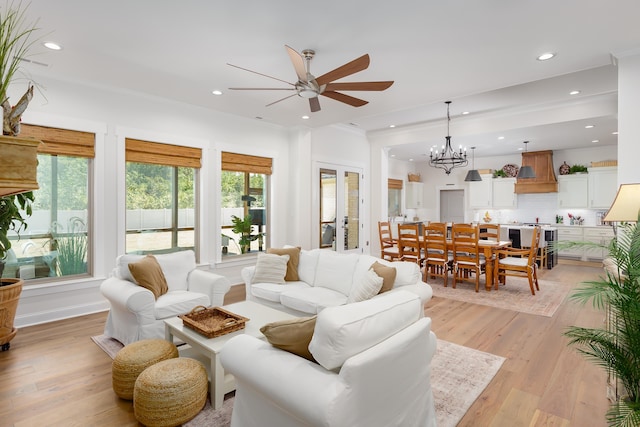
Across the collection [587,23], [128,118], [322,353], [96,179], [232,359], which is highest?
[587,23]

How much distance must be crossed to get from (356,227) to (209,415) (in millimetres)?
5907

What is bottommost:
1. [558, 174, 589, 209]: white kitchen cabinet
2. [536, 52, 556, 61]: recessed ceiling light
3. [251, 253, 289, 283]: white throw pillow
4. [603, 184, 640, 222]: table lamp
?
[251, 253, 289, 283]: white throw pillow

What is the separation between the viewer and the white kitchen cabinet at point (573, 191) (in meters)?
8.32

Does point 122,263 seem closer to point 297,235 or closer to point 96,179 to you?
point 96,179

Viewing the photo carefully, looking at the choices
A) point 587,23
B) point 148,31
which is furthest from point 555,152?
point 148,31

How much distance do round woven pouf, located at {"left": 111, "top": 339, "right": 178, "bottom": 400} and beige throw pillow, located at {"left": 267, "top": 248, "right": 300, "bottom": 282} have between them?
1.90 meters

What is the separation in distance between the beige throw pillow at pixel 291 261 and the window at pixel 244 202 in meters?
1.81

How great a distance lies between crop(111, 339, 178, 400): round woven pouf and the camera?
7.72ft

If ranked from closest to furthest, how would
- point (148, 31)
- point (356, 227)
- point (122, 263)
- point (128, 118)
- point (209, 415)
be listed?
point (209, 415) < point (148, 31) < point (122, 263) < point (128, 118) < point (356, 227)

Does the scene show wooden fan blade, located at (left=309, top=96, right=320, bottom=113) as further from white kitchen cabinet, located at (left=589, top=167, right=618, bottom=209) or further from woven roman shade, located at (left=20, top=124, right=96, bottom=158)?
white kitchen cabinet, located at (left=589, top=167, right=618, bottom=209)

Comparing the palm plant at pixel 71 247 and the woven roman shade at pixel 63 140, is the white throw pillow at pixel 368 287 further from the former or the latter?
the woven roman shade at pixel 63 140

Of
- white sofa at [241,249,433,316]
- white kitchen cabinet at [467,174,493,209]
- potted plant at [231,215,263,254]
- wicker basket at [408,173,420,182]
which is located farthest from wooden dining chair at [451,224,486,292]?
wicker basket at [408,173,420,182]

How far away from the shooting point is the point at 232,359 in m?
Result: 1.83

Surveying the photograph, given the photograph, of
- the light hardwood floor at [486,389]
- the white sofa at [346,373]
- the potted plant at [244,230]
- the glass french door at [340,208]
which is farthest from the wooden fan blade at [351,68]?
the glass french door at [340,208]
